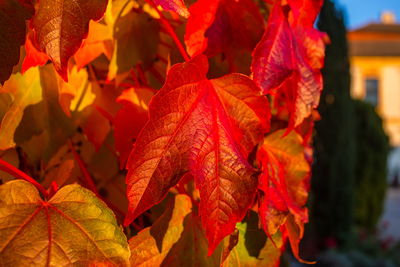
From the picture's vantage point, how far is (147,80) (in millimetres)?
615

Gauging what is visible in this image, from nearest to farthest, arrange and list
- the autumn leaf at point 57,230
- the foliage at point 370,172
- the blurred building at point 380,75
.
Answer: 1. the autumn leaf at point 57,230
2. the foliage at point 370,172
3. the blurred building at point 380,75

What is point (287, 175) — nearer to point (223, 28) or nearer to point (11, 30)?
point (223, 28)

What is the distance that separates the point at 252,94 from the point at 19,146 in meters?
0.25

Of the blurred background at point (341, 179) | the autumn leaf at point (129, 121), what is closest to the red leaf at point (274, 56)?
the autumn leaf at point (129, 121)

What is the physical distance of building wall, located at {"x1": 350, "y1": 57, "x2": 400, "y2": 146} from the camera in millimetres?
17953

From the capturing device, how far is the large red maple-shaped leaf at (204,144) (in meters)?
0.41

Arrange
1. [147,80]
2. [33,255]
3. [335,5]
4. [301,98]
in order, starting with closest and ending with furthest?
1. [33,255]
2. [301,98]
3. [147,80]
4. [335,5]

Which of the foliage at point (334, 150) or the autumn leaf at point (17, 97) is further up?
the autumn leaf at point (17, 97)

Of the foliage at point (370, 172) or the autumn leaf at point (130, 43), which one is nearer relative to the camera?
the autumn leaf at point (130, 43)

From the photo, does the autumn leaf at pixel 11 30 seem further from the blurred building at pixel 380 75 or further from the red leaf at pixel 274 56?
the blurred building at pixel 380 75

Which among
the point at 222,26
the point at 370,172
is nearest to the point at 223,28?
the point at 222,26

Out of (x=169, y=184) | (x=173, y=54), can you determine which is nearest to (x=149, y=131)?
(x=169, y=184)

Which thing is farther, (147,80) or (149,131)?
(147,80)

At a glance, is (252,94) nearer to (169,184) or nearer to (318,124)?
(169,184)
